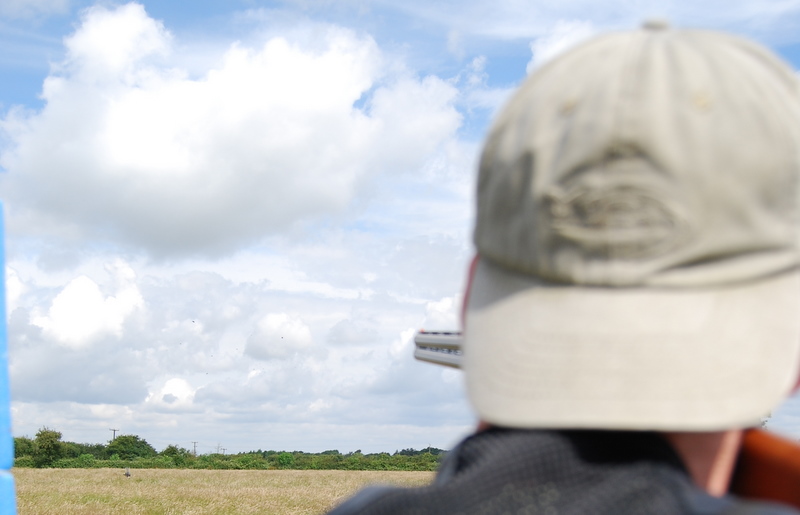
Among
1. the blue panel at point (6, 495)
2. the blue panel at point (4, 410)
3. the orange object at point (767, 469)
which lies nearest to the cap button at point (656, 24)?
the orange object at point (767, 469)

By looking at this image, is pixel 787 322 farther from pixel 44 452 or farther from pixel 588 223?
pixel 44 452

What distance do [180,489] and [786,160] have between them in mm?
23382

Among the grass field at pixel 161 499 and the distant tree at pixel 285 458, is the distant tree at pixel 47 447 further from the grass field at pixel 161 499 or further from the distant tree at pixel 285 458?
the grass field at pixel 161 499

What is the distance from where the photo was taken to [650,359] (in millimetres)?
1121

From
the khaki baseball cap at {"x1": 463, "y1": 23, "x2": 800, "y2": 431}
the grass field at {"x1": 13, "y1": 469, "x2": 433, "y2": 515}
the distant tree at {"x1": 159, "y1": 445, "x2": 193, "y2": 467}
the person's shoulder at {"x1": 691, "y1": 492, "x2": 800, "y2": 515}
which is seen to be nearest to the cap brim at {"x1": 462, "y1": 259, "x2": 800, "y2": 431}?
the khaki baseball cap at {"x1": 463, "y1": 23, "x2": 800, "y2": 431}

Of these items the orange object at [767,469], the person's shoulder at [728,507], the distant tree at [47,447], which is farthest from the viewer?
the distant tree at [47,447]

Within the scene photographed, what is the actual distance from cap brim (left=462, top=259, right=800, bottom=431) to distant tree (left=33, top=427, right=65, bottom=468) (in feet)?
244

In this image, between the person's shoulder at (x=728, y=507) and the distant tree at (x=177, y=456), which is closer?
the person's shoulder at (x=728, y=507)

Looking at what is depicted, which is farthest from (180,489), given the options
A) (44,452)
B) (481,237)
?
(44,452)

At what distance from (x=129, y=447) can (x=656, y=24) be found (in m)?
86.9

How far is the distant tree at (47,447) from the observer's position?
224 ft

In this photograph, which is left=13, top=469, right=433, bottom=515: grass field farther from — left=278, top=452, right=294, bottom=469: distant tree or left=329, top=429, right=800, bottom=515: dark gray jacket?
left=278, top=452, right=294, bottom=469: distant tree

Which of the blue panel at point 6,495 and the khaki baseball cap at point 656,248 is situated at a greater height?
the khaki baseball cap at point 656,248

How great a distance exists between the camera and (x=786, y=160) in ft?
3.81
